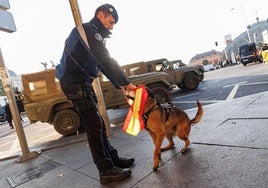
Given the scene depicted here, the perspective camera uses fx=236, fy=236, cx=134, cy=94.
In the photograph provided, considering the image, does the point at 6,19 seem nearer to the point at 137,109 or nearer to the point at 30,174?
the point at 30,174

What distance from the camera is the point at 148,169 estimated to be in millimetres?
2922

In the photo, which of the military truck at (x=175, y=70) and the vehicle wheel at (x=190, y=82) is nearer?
the military truck at (x=175, y=70)

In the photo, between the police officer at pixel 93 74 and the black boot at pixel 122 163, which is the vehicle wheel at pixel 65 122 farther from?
the police officer at pixel 93 74

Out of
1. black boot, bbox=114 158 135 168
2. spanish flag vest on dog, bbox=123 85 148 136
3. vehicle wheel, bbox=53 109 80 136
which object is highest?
spanish flag vest on dog, bbox=123 85 148 136

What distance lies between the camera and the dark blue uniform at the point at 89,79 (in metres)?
2.63

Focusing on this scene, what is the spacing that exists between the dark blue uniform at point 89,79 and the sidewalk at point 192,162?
50 cm

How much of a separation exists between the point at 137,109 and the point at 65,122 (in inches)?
220

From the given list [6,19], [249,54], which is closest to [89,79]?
[6,19]

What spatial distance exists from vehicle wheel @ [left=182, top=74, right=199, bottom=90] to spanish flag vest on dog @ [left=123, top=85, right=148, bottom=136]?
10089 mm

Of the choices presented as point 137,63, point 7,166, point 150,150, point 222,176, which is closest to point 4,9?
point 7,166

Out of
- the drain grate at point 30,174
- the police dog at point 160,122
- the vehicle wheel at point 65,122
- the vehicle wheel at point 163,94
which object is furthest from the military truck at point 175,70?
the police dog at point 160,122

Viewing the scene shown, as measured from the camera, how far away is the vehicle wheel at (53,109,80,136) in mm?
7820

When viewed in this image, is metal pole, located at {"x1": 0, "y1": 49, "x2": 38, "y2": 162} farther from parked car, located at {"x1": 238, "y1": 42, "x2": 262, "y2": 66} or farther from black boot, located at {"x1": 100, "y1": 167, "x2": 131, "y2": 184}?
parked car, located at {"x1": 238, "y1": 42, "x2": 262, "y2": 66}

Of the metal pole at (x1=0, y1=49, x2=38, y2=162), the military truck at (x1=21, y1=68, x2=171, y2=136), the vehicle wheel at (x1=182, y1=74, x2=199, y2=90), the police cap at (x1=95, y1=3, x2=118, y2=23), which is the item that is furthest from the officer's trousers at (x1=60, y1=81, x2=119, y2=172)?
the vehicle wheel at (x1=182, y1=74, x2=199, y2=90)
